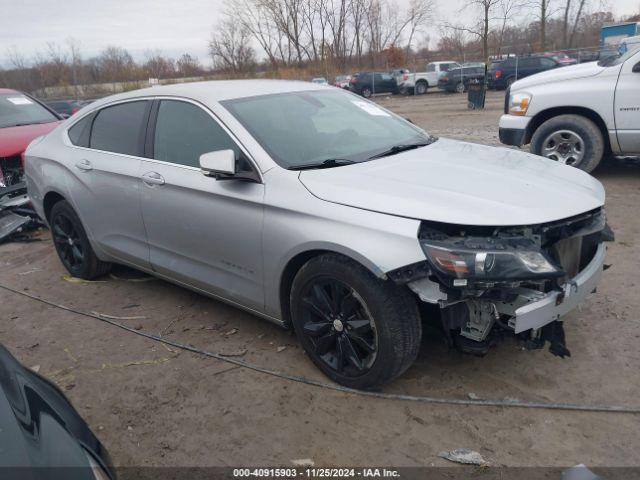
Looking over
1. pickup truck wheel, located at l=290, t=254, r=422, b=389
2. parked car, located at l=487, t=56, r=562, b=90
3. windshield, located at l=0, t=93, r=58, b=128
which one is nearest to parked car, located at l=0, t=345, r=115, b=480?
pickup truck wheel, located at l=290, t=254, r=422, b=389

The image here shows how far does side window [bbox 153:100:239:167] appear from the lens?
11.4 feet

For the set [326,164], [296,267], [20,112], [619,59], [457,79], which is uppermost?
[457,79]

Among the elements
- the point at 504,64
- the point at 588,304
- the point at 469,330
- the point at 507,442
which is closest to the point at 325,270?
the point at 469,330

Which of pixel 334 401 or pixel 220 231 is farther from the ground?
pixel 220 231

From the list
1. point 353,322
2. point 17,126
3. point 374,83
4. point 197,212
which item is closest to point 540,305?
point 353,322

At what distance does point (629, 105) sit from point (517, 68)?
22.3m

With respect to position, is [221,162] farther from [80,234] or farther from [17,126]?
[17,126]

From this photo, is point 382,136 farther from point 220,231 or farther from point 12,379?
point 12,379

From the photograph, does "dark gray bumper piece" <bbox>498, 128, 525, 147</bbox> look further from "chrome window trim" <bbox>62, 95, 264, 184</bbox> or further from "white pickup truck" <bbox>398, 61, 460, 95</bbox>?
"white pickup truck" <bbox>398, 61, 460, 95</bbox>

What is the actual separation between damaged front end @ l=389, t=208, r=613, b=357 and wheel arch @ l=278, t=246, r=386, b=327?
0.45 ft

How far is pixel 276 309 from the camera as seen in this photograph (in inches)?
129

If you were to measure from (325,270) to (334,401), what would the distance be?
747 mm

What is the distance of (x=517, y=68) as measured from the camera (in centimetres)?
2667

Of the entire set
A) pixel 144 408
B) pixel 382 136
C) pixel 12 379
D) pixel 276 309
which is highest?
pixel 382 136
